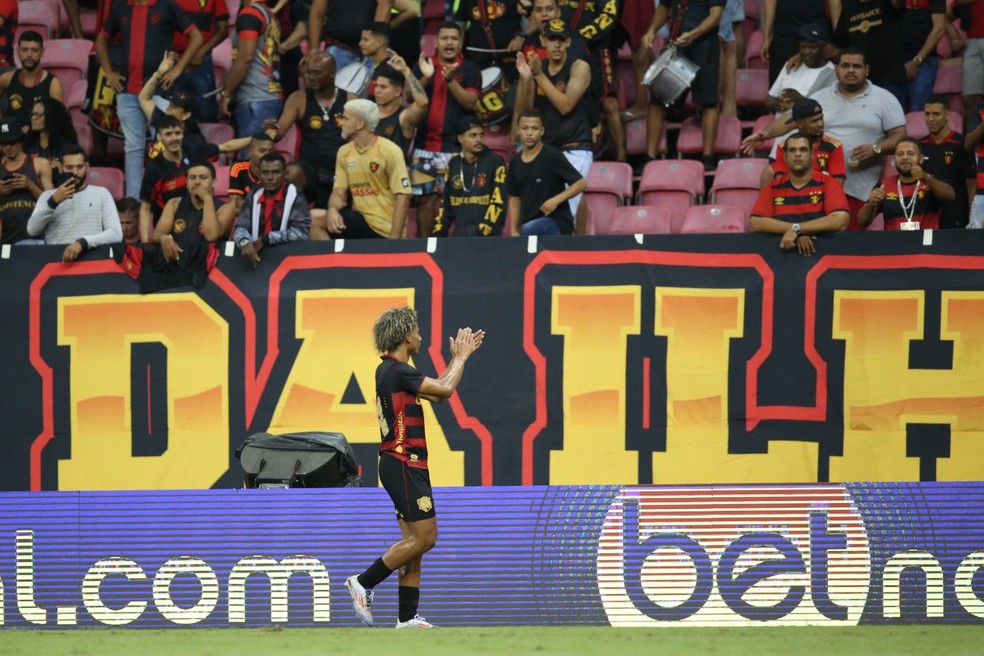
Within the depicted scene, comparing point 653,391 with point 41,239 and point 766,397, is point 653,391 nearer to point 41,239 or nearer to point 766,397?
point 766,397

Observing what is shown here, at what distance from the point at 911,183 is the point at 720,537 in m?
3.55

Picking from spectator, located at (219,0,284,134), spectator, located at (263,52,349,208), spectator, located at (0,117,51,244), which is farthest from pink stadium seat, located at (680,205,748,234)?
spectator, located at (0,117,51,244)

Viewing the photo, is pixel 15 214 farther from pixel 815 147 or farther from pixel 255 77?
pixel 815 147

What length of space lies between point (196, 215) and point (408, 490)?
440 centimetres

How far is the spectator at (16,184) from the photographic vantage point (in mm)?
11602

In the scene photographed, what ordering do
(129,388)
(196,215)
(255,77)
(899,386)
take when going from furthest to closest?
(255,77)
(196,215)
(129,388)
(899,386)

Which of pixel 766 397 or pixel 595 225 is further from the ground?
pixel 595 225

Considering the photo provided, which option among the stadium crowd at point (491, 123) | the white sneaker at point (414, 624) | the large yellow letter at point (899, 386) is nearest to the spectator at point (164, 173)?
the stadium crowd at point (491, 123)

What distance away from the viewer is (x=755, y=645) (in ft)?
22.7

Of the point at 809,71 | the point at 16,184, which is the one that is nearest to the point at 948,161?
the point at 809,71

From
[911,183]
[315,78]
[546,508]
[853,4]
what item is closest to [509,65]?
[315,78]

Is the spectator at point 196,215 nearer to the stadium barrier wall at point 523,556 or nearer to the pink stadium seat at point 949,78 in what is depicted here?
the stadium barrier wall at point 523,556

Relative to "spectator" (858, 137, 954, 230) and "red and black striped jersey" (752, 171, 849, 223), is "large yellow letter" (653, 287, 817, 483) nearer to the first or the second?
"red and black striped jersey" (752, 171, 849, 223)

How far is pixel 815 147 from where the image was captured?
10516 millimetres
